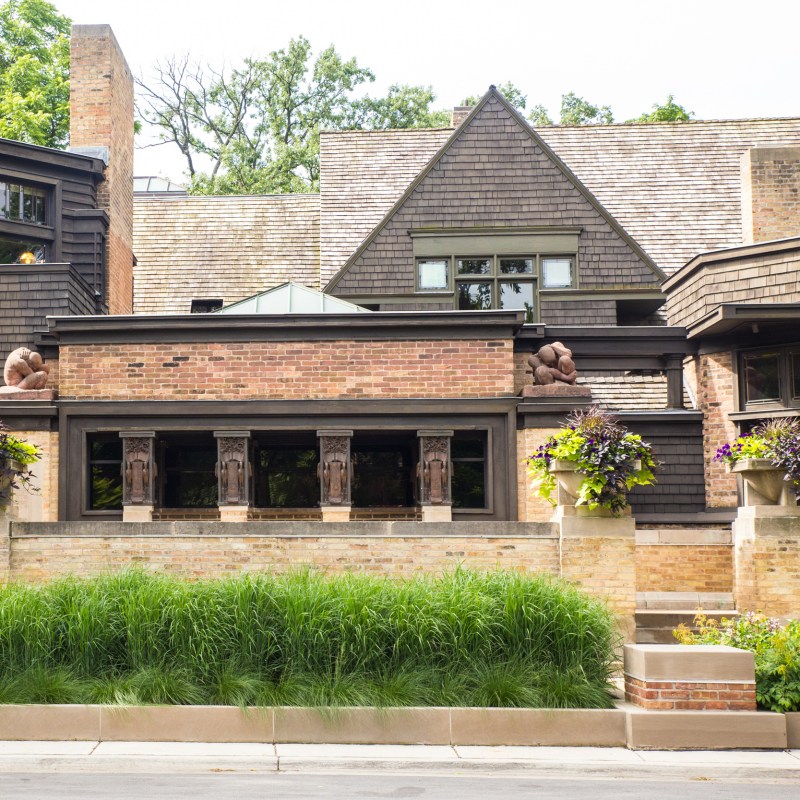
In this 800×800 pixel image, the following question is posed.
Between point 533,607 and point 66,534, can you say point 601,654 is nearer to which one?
point 533,607

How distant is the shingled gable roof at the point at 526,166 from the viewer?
23.8 meters

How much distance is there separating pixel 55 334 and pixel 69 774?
11796mm

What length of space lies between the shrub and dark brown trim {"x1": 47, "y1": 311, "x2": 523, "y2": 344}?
8.16m

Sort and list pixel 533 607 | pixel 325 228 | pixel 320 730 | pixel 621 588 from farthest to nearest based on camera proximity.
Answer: pixel 325 228
pixel 621 588
pixel 533 607
pixel 320 730

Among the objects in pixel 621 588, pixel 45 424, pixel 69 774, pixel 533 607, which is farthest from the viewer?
pixel 45 424

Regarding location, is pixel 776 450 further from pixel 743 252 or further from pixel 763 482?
pixel 743 252

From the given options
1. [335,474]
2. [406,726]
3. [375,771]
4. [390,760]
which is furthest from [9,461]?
[375,771]

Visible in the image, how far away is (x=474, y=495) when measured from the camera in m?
19.5

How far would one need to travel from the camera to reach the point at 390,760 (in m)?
9.64

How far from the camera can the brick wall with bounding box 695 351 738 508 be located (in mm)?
19766

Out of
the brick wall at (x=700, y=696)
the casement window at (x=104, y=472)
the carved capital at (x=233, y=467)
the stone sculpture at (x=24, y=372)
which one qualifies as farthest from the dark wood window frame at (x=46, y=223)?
the brick wall at (x=700, y=696)

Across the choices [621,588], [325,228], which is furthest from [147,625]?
[325,228]

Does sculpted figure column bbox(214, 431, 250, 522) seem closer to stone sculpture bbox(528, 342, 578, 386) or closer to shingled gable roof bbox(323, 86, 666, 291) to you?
stone sculpture bbox(528, 342, 578, 386)

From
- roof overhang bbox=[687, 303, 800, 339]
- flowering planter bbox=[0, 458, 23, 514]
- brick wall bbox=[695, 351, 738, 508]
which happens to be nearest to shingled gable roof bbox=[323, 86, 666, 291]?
brick wall bbox=[695, 351, 738, 508]
